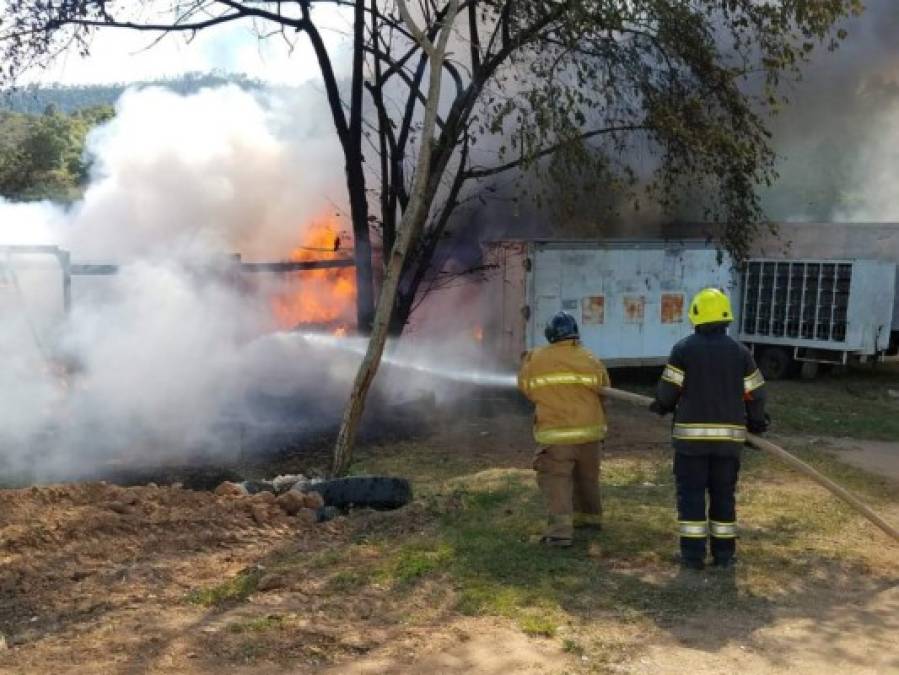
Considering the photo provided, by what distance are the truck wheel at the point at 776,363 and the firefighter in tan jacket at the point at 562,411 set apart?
1061 cm

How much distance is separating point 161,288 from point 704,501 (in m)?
8.18

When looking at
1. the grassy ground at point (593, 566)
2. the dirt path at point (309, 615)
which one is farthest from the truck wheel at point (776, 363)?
the dirt path at point (309, 615)

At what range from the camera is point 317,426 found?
11070 millimetres

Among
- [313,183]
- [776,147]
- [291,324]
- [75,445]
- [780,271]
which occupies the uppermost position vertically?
[776,147]

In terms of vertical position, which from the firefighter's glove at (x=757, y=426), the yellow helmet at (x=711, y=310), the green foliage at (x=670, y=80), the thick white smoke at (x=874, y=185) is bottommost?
the firefighter's glove at (x=757, y=426)

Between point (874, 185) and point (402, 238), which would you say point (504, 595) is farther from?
point (874, 185)

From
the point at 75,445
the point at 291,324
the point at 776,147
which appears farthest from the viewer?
the point at 776,147

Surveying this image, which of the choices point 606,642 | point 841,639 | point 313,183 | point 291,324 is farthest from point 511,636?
point 313,183

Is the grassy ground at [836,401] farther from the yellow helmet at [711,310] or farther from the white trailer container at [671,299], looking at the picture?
the yellow helmet at [711,310]

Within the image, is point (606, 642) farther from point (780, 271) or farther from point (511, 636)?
point (780, 271)

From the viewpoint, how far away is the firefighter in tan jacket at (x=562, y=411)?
5773 millimetres

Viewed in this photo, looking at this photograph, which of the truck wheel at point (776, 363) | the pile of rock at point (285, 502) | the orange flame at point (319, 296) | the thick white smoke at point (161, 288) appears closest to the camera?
the pile of rock at point (285, 502)

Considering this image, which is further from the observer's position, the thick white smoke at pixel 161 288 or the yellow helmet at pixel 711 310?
the thick white smoke at pixel 161 288

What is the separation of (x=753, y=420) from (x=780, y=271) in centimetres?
1076
